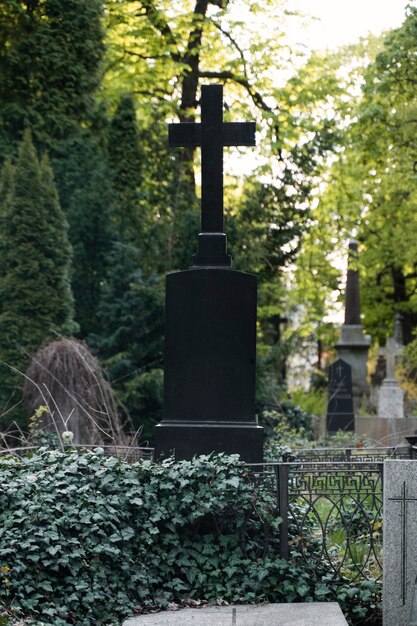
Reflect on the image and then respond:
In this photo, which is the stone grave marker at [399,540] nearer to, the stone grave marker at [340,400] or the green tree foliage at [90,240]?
the green tree foliage at [90,240]

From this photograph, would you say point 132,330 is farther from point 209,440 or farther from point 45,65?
point 209,440

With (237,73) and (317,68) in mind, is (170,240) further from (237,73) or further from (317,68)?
(317,68)

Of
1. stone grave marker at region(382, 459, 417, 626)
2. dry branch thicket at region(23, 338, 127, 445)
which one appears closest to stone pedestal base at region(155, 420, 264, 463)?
stone grave marker at region(382, 459, 417, 626)

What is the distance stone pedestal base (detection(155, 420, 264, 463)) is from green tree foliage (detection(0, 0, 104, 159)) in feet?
36.5

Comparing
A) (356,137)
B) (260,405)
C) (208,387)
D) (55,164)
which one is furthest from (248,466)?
(356,137)

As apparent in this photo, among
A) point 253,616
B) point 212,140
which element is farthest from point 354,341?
point 253,616

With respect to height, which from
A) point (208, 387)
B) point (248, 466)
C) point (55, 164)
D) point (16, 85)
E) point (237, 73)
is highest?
point (237, 73)

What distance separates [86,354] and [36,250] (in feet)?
9.31

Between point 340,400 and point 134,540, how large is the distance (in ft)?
43.6

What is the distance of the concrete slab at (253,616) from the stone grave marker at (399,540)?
357 millimetres

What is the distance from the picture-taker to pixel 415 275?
35.6 meters

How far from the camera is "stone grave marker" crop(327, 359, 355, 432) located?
19.8 meters

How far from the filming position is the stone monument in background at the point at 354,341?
85.5 ft

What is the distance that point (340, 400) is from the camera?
66.6 feet
